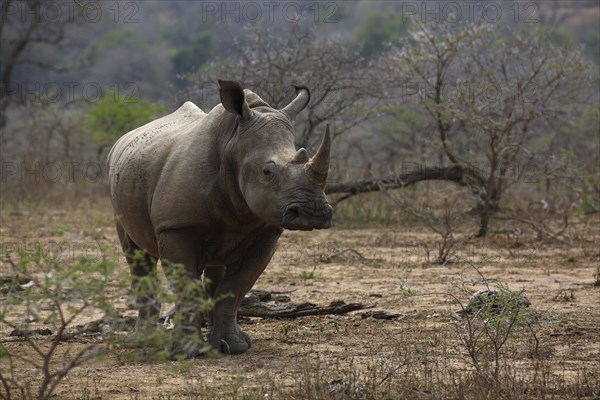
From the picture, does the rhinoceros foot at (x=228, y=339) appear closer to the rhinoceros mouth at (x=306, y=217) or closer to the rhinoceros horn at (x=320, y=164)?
the rhinoceros mouth at (x=306, y=217)

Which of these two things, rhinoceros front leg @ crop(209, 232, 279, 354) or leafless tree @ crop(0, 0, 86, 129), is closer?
rhinoceros front leg @ crop(209, 232, 279, 354)

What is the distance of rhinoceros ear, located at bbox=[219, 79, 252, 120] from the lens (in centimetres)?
691

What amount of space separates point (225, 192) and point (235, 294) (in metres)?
0.70

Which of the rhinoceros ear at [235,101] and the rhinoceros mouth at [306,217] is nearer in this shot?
the rhinoceros mouth at [306,217]

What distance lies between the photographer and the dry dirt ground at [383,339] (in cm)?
568

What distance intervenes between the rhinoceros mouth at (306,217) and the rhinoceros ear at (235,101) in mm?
869

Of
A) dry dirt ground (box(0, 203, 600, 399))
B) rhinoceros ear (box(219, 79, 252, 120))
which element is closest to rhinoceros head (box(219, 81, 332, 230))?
rhinoceros ear (box(219, 79, 252, 120))

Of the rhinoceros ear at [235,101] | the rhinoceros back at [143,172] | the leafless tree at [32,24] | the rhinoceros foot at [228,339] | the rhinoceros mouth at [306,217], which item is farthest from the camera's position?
the leafless tree at [32,24]

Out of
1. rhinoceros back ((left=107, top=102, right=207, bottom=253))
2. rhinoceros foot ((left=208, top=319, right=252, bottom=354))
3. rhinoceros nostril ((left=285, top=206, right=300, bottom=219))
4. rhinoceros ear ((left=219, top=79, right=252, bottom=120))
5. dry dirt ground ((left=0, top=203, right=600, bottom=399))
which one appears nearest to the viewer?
dry dirt ground ((left=0, top=203, right=600, bottom=399))

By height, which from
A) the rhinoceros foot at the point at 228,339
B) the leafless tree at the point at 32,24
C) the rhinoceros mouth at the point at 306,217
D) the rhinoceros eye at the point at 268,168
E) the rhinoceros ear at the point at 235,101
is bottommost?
the rhinoceros foot at the point at 228,339

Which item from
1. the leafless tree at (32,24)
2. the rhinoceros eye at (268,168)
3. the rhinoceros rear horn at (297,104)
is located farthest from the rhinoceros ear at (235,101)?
the leafless tree at (32,24)

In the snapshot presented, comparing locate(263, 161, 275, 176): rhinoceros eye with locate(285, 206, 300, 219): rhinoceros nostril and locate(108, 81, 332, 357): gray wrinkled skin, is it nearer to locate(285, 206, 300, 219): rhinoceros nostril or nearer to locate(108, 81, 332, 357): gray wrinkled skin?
locate(108, 81, 332, 357): gray wrinkled skin

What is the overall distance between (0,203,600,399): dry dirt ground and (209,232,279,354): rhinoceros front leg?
0.46ft

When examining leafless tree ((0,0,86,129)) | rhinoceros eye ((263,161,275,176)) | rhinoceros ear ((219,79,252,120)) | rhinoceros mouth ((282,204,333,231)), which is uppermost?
leafless tree ((0,0,86,129))
